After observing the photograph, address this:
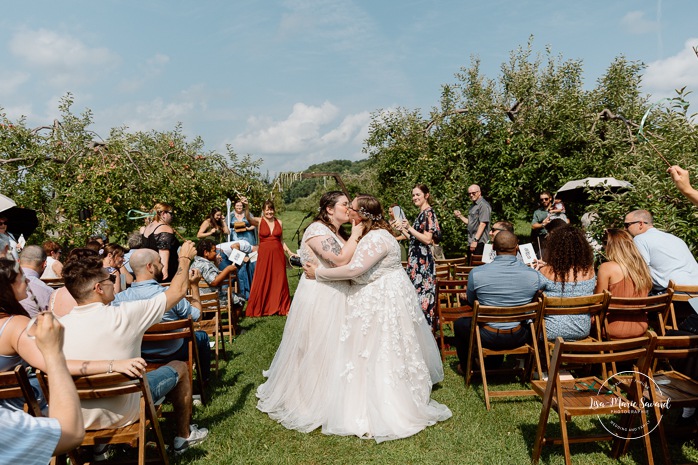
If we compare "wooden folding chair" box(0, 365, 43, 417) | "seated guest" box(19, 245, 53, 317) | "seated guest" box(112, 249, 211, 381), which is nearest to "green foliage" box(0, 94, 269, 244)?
"seated guest" box(19, 245, 53, 317)

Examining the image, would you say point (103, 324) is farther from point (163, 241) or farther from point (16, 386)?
point (163, 241)

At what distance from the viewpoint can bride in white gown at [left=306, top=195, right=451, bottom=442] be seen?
13.0ft

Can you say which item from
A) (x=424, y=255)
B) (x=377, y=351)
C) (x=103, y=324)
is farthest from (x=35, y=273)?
(x=424, y=255)

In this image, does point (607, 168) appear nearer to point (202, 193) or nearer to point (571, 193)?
point (571, 193)

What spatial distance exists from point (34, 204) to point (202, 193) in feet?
14.0

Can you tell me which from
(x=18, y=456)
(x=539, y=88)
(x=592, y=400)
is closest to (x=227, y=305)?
(x=592, y=400)

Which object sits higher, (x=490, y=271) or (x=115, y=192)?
(x=115, y=192)

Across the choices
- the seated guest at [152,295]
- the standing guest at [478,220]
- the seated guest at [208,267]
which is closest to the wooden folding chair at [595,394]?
the seated guest at [152,295]

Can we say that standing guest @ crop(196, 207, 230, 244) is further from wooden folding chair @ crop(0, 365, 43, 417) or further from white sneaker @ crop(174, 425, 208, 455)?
wooden folding chair @ crop(0, 365, 43, 417)

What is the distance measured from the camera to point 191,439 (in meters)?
3.87

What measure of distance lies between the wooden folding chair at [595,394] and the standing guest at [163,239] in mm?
5858

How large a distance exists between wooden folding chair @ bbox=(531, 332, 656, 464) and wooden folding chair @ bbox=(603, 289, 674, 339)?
2.96 feet

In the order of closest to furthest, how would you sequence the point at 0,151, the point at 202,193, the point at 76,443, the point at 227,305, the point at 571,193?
the point at 76,443 < the point at 227,305 < the point at 571,193 < the point at 0,151 < the point at 202,193

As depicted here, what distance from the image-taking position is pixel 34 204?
10.7 metres
